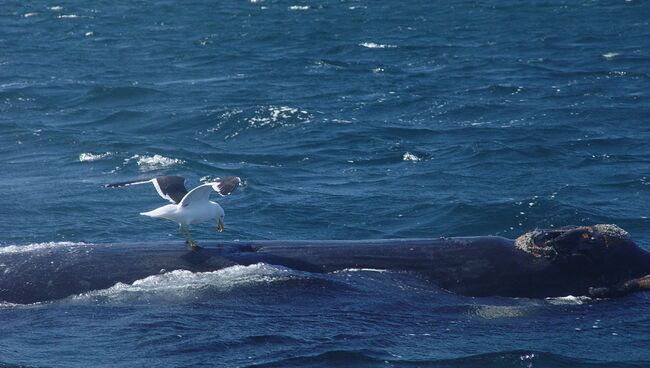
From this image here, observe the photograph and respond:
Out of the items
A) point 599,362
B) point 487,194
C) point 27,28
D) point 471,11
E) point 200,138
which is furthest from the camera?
point 471,11

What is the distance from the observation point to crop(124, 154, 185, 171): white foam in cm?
2534

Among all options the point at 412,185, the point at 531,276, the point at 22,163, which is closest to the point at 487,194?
the point at 412,185

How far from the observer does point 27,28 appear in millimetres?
52969

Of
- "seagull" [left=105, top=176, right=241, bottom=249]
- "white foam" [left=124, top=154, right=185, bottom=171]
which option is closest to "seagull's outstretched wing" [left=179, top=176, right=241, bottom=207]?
"seagull" [left=105, top=176, right=241, bottom=249]

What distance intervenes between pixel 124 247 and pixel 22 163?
1213cm

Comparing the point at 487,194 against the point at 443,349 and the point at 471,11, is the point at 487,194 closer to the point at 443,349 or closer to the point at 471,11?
the point at 443,349

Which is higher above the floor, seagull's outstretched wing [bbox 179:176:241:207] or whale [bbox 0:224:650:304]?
seagull's outstretched wing [bbox 179:176:241:207]

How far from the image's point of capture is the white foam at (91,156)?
25900mm

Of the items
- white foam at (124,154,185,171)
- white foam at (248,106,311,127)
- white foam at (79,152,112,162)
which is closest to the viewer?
white foam at (124,154,185,171)

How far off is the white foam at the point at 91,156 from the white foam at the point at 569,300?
588 inches

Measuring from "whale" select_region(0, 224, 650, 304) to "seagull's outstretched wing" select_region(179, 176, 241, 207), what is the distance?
70 centimetres

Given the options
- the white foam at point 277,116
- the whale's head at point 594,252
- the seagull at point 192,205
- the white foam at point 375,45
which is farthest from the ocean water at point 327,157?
the seagull at point 192,205

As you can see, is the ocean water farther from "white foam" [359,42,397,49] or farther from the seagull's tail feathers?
the seagull's tail feathers

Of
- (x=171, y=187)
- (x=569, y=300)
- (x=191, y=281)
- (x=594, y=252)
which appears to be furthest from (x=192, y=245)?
(x=594, y=252)
